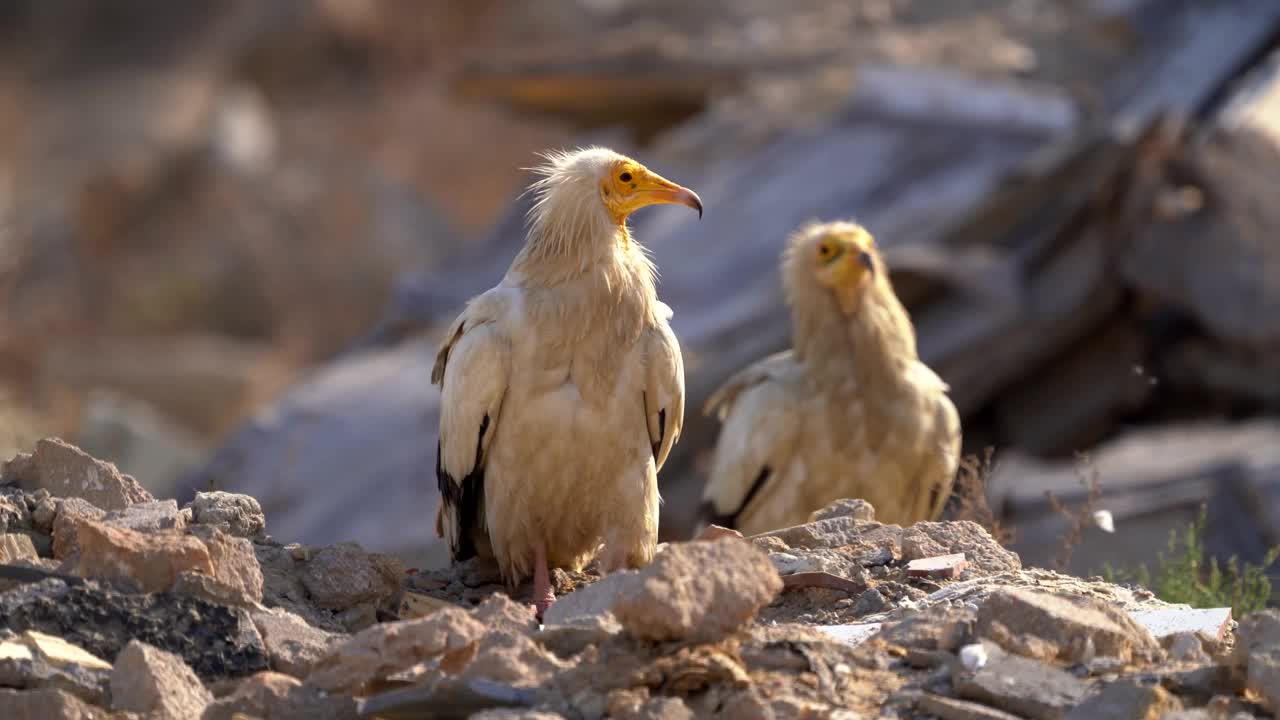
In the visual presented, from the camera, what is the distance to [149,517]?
16.8ft

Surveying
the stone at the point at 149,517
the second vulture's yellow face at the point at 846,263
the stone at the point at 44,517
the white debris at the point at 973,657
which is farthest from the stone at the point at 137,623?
the second vulture's yellow face at the point at 846,263

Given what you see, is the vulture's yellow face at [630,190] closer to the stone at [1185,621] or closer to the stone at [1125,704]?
the stone at [1185,621]

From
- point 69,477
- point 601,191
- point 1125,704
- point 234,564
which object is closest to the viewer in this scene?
point 1125,704

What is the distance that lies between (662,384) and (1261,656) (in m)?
2.23

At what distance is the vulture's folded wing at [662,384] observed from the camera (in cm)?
584

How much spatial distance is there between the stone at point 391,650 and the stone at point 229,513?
1.23 metres

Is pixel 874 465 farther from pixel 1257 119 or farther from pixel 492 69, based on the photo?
pixel 492 69

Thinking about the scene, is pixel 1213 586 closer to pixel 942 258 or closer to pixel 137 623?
pixel 137 623

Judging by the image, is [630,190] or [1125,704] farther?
[630,190]

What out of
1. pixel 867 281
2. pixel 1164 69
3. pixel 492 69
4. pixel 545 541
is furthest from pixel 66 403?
pixel 545 541

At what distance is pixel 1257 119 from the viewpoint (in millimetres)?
11578

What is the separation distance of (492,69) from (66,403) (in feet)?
19.2

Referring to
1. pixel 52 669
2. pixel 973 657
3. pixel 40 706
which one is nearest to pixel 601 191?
pixel 973 657

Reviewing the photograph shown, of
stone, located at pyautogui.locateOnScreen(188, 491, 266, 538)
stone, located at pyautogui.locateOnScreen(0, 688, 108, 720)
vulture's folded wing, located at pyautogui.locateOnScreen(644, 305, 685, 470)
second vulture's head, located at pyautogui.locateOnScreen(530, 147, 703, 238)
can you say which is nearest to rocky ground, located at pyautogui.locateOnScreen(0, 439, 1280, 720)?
stone, located at pyautogui.locateOnScreen(0, 688, 108, 720)
